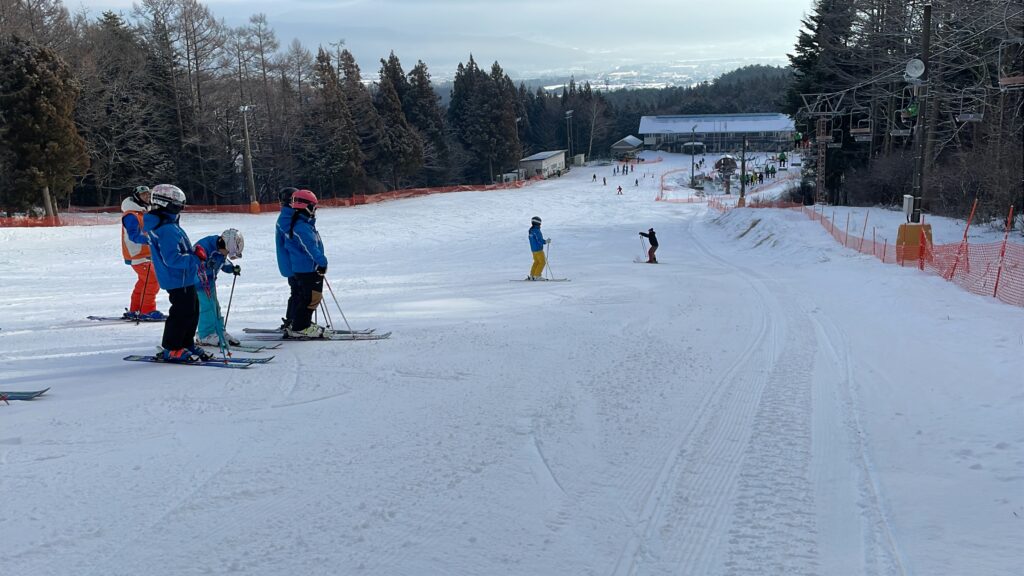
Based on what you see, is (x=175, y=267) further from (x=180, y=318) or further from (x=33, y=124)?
(x=33, y=124)

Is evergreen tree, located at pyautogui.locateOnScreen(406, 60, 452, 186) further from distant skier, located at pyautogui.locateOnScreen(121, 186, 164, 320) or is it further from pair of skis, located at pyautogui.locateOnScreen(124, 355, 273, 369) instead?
pair of skis, located at pyautogui.locateOnScreen(124, 355, 273, 369)

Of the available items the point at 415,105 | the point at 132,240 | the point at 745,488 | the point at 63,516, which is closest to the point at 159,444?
the point at 63,516

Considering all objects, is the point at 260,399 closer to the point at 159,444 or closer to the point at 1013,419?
the point at 159,444

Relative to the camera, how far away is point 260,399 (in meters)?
6.18

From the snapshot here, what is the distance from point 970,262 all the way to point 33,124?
39.6 m

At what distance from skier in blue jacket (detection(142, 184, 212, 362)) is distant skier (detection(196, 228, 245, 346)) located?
8.5 inches

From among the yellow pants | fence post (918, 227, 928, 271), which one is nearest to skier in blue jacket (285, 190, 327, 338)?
the yellow pants

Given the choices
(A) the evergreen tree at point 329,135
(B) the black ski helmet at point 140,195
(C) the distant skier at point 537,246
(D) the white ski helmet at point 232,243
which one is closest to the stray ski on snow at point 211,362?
(D) the white ski helmet at point 232,243

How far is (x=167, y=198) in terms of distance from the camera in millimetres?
7180

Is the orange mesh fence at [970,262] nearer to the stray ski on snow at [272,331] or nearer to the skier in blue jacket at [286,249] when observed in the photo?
the stray ski on snow at [272,331]

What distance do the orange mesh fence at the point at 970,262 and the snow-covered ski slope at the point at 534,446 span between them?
72cm

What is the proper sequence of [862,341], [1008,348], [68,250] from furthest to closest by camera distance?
[68,250]
[862,341]
[1008,348]

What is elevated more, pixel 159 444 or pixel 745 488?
pixel 159 444

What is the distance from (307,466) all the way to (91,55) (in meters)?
48.6
